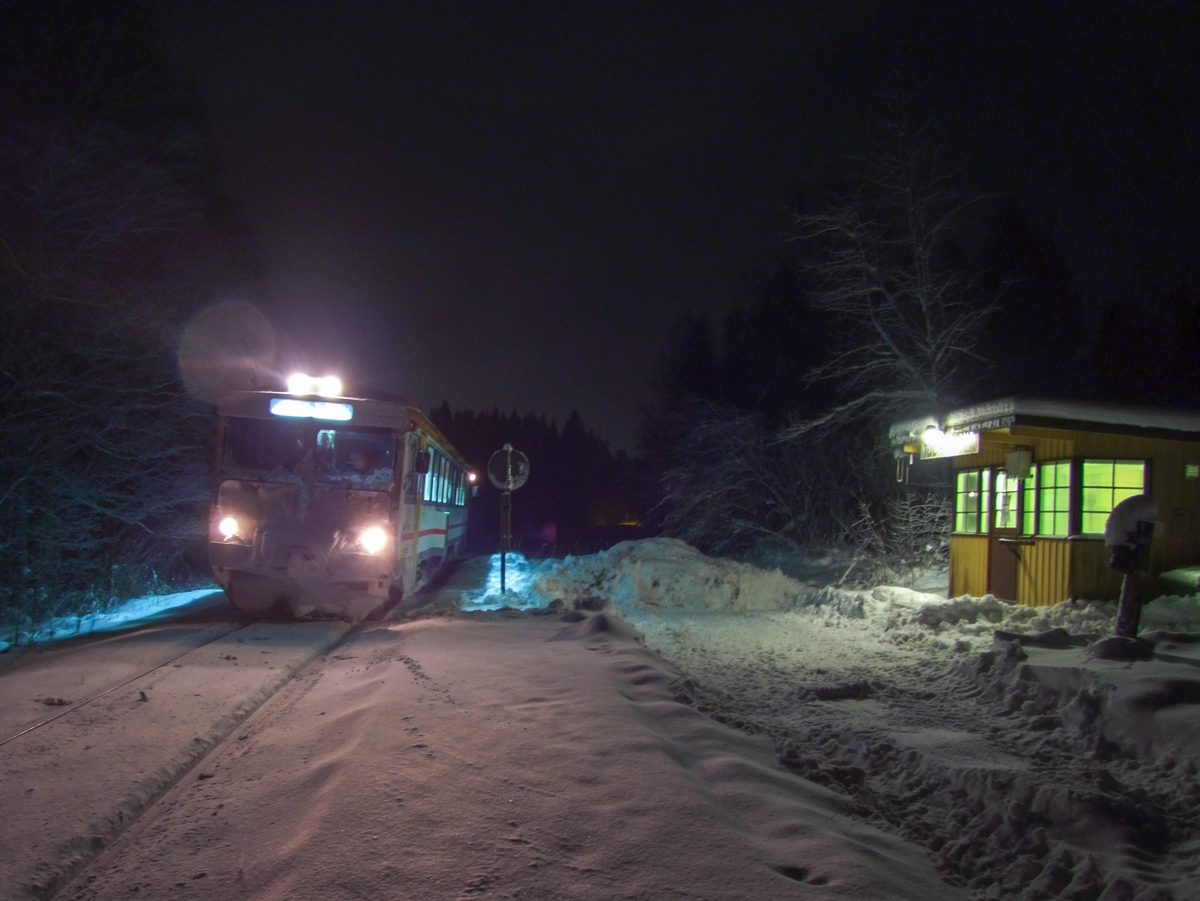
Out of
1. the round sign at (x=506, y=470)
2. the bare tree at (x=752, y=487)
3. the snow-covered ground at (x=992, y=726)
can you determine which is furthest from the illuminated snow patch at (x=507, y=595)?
the bare tree at (x=752, y=487)

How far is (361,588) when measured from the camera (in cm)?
1109

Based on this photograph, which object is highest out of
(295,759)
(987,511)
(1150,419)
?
(1150,419)

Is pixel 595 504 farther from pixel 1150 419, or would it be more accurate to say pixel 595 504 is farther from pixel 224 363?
pixel 1150 419

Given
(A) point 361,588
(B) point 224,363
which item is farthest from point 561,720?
(B) point 224,363

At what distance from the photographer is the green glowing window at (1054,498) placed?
40.2 feet

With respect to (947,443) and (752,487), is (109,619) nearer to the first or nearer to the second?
(947,443)

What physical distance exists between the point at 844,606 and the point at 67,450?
1406 cm

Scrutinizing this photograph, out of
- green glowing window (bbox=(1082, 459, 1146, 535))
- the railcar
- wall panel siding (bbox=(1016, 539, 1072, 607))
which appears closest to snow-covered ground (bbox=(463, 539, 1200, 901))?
wall panel siding (bbox=(1016, 539, 1072, 607))

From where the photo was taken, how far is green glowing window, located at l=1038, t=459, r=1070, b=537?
12250 millimetres

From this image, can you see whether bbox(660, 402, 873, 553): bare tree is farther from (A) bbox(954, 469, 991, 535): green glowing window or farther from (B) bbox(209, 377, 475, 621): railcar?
(B) bbox(209, 377, 475, 621): railcar

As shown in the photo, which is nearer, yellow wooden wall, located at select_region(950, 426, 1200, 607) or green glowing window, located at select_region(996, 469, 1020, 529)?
yellow wooden wall, located at select_region(950, 426, 1200, 607)

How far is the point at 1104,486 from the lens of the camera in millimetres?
12062

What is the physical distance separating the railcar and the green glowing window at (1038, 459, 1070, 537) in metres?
10.1

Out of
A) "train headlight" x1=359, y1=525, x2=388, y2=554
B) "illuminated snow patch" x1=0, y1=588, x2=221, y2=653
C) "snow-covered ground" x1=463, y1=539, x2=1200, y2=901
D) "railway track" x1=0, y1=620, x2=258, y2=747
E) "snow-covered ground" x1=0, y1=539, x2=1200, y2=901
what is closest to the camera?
"snow-covered ground" x1=0, y1=539, x2=1200, y2=901
